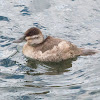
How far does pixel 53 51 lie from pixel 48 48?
189 mm

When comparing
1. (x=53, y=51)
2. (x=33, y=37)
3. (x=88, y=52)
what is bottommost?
(x=88, y=52)

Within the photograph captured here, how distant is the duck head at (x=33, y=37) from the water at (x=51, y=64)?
596mm

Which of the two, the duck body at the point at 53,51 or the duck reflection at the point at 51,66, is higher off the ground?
the duck body at the point at 53,51

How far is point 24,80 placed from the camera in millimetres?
8977

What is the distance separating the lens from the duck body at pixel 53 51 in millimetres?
10344

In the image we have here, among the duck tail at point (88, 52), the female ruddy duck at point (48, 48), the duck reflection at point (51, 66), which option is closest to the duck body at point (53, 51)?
the female ruddy duck at point (48, 48)

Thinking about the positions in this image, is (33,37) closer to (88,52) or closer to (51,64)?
(51,64)

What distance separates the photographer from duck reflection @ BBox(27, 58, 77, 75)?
9609mm

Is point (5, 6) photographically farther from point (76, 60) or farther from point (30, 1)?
point (76, 60)

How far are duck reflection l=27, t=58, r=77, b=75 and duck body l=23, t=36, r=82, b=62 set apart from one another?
0.47 feet

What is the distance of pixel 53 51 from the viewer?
10.3 meters

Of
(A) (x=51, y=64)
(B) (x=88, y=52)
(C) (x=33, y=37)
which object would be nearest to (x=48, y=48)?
(A) (x=51, y=64)

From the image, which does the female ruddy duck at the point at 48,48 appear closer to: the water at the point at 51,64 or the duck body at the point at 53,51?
the duck body at the point at 53,51

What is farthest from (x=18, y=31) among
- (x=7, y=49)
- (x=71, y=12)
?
(x=71, y=12)
